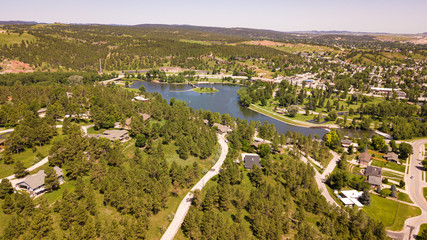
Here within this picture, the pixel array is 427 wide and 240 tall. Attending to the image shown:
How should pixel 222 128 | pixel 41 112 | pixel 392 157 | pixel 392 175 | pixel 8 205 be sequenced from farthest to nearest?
pixel 41 112, pixel 222 128, pixel 392 157, pixel 392 175, pixel 8 205

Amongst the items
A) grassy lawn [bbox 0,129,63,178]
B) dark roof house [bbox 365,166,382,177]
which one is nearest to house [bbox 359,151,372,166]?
dark roof house [bbox 365,166,382,177]

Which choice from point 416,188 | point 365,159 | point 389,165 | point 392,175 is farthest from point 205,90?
point 416,188

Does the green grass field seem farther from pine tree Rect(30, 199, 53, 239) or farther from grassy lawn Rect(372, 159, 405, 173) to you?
grassy lawn Rect(372, 159, 405, 173)

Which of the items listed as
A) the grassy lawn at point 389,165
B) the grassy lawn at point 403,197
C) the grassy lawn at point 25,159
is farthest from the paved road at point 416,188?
the grassy lawn at point 25,159

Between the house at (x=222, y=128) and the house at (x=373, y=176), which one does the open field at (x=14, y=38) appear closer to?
the house at (x=222, y=128)

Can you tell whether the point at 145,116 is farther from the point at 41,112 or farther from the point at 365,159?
the point at 365,159
